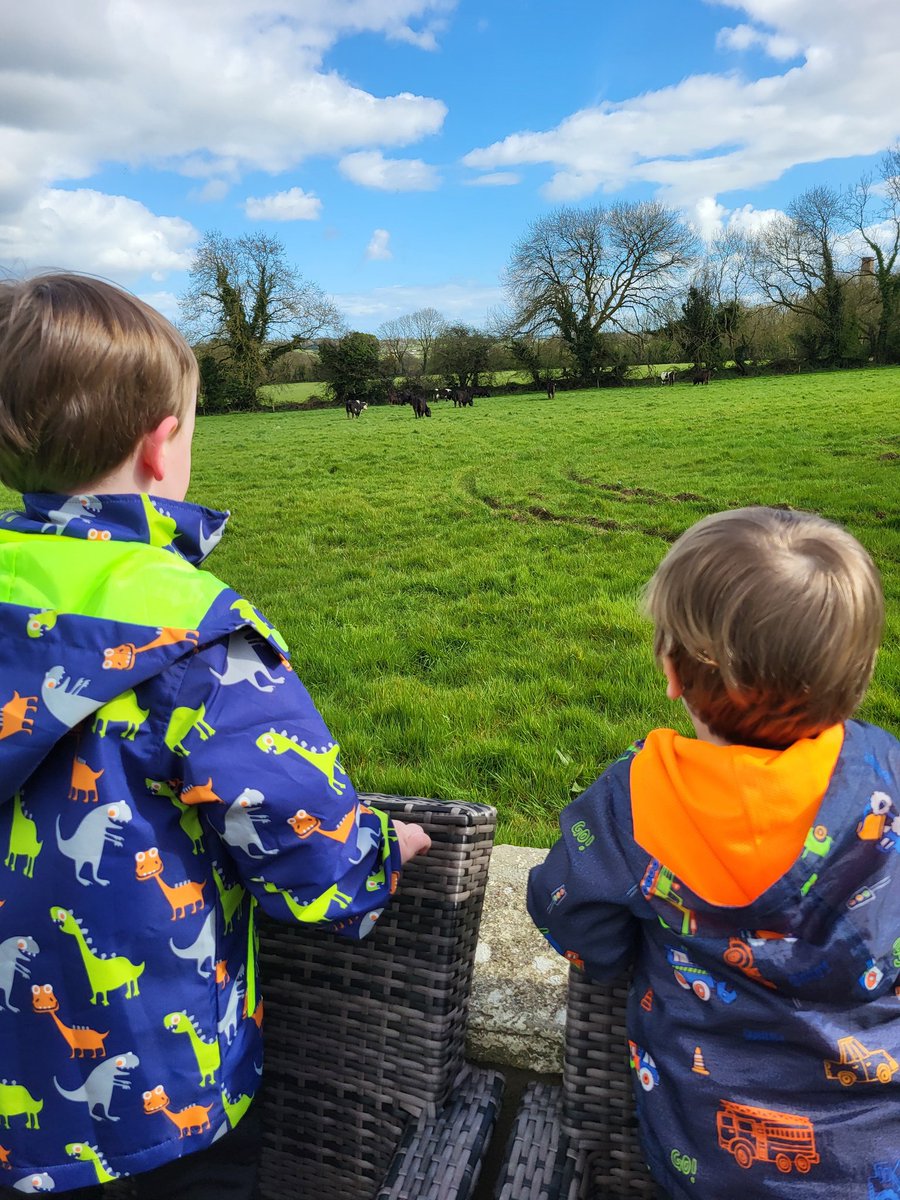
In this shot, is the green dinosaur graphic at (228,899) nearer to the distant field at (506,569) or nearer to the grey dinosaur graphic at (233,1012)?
the grey dinosaur graphic at (233,1012)

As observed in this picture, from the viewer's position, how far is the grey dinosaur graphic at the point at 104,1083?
4.24ft

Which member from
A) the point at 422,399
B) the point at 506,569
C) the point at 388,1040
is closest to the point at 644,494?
the point at 506,569

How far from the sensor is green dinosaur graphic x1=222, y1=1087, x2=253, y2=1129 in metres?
1.40

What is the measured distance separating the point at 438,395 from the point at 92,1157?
43929mm

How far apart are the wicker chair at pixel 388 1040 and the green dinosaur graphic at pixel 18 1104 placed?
1.75ft

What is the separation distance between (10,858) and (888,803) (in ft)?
4.32

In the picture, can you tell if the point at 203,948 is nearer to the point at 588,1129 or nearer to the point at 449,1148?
the point at 449,1148

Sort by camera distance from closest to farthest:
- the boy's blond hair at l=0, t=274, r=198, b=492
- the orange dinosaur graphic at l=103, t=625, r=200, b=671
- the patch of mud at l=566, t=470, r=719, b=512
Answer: the orange dinosaur graphic at l=103, t=625, r=200, b=671 → the boy's blond hair at l=0, t=274, r=198, b=492 → the patch of mud at l=566, t=470, r=719, b=512

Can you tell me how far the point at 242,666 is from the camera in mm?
1282

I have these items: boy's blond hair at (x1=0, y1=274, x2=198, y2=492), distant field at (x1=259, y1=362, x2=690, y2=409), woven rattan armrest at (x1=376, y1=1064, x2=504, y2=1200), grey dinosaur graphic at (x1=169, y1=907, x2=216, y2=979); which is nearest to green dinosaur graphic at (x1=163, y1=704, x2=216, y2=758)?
grey dinosaur graphic at (x1=169, y1=907, x2=216, y2=979)

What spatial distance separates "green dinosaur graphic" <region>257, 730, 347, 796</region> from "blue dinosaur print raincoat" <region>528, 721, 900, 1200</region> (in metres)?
0.43

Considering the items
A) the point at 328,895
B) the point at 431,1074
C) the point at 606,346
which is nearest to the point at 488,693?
the point at 431,1074

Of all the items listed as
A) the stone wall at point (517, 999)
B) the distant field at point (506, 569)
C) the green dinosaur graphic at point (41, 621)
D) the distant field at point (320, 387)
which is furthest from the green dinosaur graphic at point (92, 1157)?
the distant field at point (320, 387)

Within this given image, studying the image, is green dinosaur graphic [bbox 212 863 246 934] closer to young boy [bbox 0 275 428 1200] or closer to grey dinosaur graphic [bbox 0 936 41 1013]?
young boy [bbox 0 275 428 1200]
